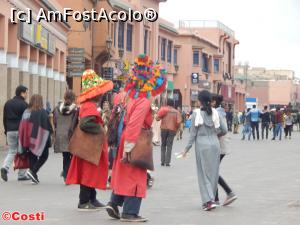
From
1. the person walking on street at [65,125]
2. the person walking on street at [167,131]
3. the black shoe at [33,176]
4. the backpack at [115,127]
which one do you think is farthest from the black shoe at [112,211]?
the person walking on street at [167,131]

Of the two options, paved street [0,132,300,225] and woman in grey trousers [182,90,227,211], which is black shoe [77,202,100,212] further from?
woman in grey trousers [182,90,227,211]

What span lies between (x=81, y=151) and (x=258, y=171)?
8686mm

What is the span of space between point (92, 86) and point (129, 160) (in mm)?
1815

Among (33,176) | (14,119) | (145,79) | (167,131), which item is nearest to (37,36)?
(167,131)

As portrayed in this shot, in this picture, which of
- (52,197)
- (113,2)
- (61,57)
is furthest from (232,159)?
(113,2)

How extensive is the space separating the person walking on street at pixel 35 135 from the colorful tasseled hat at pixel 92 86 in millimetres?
3665

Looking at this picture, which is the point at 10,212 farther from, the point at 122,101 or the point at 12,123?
the point at 12,123

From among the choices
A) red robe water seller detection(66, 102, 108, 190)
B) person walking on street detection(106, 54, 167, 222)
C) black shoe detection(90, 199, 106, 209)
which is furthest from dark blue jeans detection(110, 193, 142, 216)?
black shoe detection(90, 199, 106, 209)

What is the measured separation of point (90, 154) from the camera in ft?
34.9

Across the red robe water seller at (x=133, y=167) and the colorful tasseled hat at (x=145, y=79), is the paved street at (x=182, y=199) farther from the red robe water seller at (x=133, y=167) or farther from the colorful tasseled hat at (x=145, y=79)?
the colorful tasseled hat at (x=145, y=79)

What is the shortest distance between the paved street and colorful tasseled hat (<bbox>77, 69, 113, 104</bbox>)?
1.56 m

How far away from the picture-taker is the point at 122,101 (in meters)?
10.6

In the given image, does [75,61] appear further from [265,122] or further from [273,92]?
[273,92]

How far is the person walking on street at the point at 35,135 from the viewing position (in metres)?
14.4
